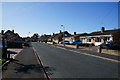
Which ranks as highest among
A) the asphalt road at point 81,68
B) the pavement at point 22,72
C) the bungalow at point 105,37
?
the bungalow at point 105,37

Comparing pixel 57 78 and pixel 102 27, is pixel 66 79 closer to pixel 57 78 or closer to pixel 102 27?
pixel 57 78

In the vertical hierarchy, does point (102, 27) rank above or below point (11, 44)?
above

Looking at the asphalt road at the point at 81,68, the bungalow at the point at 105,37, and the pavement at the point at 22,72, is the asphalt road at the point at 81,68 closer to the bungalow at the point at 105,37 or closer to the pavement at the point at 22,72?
the pavement at the point at 22,72

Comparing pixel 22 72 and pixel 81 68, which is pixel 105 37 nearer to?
pixel 81 68

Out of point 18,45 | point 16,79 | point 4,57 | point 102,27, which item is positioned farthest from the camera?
point 102,27

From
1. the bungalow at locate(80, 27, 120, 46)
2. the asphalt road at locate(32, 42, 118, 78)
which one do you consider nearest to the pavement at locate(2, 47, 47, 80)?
the asphalt road at locate(32, 42, 118, 78)

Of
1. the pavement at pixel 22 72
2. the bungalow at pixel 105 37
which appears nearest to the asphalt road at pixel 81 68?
the pavement at pixel 22 72

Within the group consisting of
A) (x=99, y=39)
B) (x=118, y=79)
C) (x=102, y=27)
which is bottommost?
(x=118, y=79)

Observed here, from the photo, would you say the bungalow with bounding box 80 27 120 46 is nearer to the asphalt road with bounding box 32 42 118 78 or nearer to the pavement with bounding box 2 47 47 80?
the asphalt road with bounding box 32 42 118 78

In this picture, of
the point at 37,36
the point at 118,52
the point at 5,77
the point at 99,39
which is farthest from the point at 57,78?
the point at 37,36

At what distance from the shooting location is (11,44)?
116ft

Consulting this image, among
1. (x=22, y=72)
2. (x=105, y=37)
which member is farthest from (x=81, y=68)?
(x=105, y=37)

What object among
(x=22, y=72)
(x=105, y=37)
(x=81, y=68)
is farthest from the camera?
(x=105, y=37)

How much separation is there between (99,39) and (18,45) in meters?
22.4
